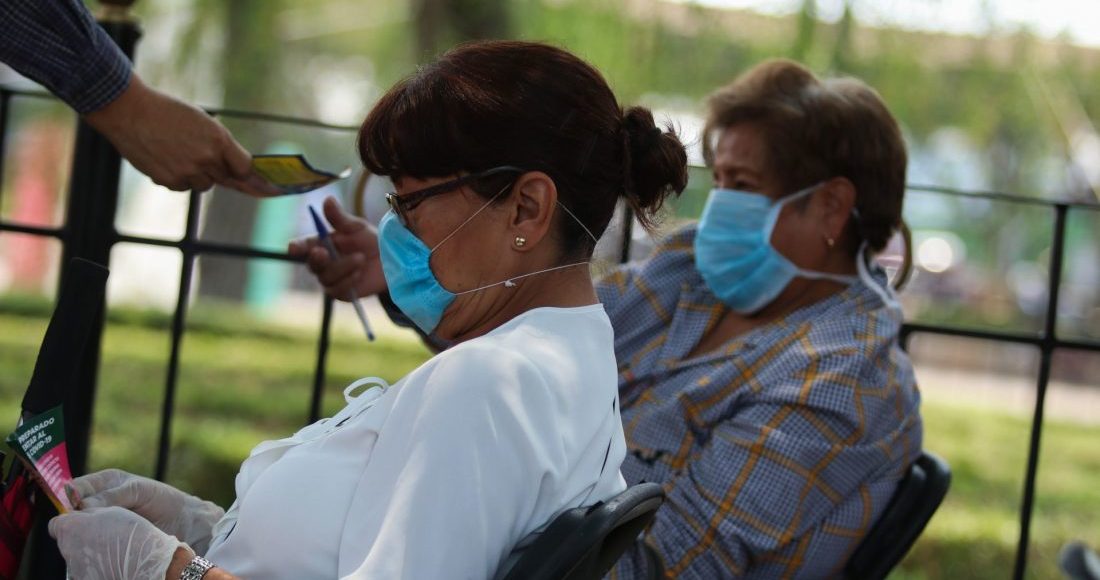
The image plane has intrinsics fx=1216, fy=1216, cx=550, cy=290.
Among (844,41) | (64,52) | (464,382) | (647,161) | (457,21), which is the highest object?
(457,21)

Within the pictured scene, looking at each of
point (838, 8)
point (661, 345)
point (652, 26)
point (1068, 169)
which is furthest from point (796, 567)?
point (1068, 169)

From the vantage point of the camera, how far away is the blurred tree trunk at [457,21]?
8534mm

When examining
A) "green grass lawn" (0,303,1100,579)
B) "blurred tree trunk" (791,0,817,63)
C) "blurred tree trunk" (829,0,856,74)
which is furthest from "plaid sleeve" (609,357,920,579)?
"blurred tree trunk" (829,0,856,74)

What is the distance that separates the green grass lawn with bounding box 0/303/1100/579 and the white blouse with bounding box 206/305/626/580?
13.6ft

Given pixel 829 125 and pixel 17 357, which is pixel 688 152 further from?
pixel 17 357

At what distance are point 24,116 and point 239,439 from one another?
681 cm

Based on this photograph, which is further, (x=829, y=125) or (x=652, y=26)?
(x=652, y=26)

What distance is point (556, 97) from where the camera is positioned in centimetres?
167

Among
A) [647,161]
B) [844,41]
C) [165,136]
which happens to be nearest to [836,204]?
[647,161]

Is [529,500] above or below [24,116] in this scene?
below

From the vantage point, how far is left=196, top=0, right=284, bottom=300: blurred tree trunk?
9484mm

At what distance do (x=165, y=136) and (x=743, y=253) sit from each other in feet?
4.04

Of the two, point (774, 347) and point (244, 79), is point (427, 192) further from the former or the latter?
point (244, 79)

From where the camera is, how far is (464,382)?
1435 mm
